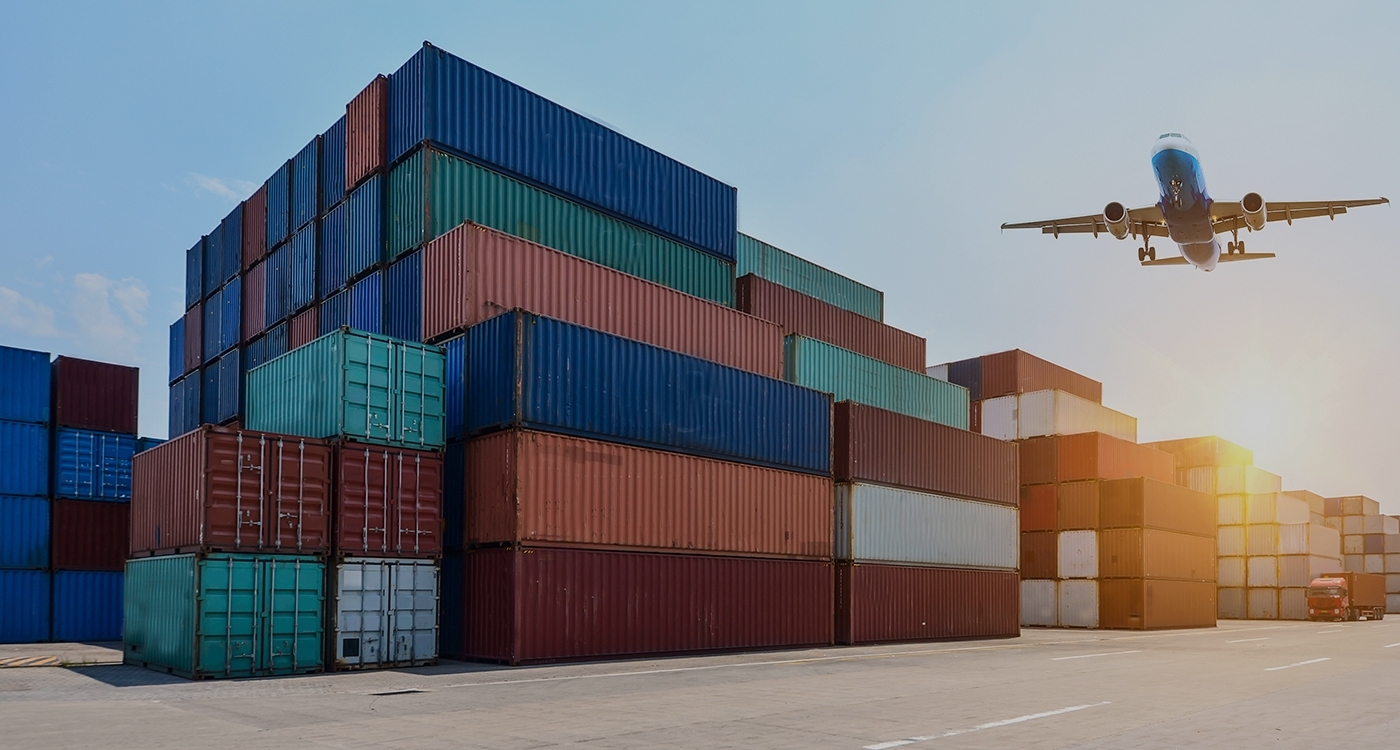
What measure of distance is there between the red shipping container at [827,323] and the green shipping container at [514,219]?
316 centimetres

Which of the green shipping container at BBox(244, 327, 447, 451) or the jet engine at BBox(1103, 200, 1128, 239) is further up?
the jet engine at BBox(1103, 200, 1128, 239)

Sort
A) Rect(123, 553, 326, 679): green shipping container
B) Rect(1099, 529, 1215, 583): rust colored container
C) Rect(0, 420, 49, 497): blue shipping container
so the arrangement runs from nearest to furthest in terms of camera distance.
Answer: Rect(123, 553, 326, 679): green shipping container
Rect(0, 420, 49, 497): blue shipping container
Rect(1099, 529, 1215, 583): rust colored container

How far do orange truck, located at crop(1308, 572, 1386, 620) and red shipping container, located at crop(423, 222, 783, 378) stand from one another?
2185 inches

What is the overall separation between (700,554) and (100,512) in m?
22.7

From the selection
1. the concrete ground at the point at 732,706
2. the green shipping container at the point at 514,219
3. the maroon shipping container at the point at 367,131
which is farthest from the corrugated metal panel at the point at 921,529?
the maroon shipping container at the point at 367,131

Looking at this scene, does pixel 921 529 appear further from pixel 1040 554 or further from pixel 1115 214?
pixel 1040 554

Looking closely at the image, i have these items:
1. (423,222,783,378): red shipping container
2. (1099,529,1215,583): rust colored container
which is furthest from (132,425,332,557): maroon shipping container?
(1099,529,1215,583): rust colored container

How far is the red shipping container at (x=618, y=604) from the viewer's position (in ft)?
78.0

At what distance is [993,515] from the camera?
41.3m

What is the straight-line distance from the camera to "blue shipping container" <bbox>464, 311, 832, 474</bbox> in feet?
80.0

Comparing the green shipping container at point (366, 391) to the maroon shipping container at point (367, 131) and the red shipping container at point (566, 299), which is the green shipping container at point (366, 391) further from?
the maroon shipping container at point (367, 131)

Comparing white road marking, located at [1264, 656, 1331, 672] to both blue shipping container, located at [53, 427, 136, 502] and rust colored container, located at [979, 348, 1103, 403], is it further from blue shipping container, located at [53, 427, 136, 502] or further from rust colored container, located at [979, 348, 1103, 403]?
blue shipping container, located at [53, 427, 136, 502]

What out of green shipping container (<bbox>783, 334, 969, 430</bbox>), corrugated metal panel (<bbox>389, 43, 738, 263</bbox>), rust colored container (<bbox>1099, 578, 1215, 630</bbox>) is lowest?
rust colored container (<bbox>1099, 578, 1215, 630</bbox>)

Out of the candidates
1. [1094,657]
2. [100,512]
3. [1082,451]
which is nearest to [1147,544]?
[1082,451]
